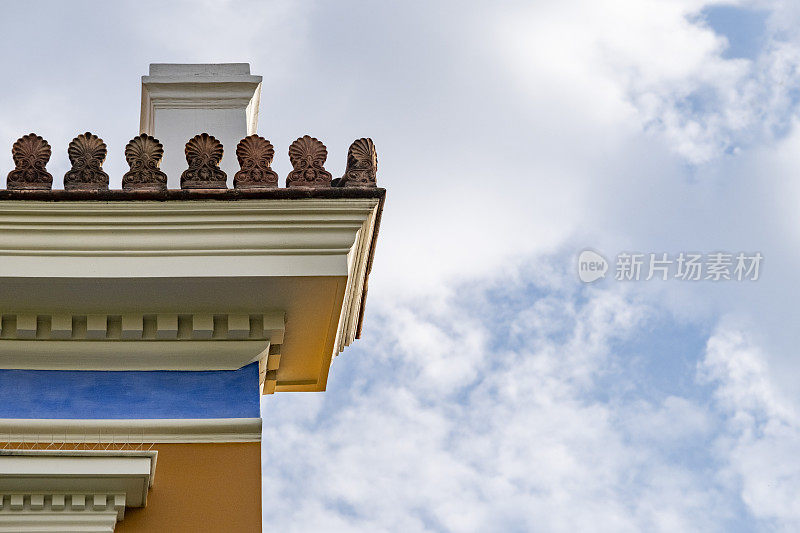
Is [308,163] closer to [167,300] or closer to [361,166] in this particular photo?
[361,166]

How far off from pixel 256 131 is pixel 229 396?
2.46 meters

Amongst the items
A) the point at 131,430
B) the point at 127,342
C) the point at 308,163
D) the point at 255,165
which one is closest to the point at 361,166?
the point at 308,163

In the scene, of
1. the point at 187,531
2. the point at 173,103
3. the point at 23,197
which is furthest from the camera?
the point at 173,103

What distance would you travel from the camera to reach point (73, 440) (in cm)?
618

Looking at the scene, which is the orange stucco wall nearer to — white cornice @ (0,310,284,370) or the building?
the building

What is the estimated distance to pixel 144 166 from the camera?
21.4 ft

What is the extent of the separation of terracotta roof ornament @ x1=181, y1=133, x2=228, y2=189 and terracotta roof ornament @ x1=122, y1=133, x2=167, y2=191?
15cm

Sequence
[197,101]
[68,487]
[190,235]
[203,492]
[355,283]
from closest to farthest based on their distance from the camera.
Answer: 1. [68,487]
2. [203,492]
3. [190,235]
4. [355,283]
5. [197,101]

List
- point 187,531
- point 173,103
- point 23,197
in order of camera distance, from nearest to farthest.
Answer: point 187,531 < point 23,197 < point 173,103

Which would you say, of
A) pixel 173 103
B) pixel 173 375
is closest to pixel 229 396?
pixel 173 375

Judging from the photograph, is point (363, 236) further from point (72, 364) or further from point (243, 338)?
point (72, 364)

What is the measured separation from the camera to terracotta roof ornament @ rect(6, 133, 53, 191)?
643 cm

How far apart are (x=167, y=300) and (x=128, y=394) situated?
567mm

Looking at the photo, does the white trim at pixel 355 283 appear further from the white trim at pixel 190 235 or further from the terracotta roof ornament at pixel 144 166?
the terracotta roof ornament at pixel 144 166
